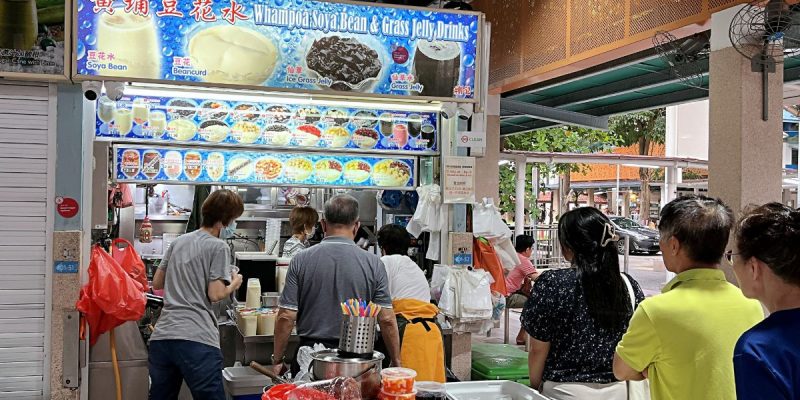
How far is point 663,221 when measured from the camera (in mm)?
2373

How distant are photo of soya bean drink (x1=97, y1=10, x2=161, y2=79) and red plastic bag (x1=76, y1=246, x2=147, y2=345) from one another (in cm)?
129

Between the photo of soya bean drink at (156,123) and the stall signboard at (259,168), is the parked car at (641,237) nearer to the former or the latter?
the stall signboard at (259,168)

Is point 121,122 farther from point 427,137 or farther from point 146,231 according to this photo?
point 427,137

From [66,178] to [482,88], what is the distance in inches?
121

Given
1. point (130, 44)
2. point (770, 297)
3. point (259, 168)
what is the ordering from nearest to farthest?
point (770, 297)
point (130, 44)
point (259, 168)

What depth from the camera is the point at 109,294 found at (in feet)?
14.8

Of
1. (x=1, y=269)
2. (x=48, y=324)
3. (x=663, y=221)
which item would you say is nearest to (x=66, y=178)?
(x=1, y=269)

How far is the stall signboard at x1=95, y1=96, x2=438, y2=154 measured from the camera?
5469 mm

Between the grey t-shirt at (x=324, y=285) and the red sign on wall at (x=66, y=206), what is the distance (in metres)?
1.76

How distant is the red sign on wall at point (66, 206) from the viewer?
14.8ft

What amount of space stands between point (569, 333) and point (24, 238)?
12.1 feet

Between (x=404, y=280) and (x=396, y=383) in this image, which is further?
(x=404, y=280)

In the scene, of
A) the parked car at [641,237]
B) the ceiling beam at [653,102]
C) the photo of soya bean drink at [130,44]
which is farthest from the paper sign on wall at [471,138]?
the parked car at [641,237]

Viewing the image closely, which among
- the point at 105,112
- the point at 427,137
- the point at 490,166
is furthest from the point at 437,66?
the point at 490,166
